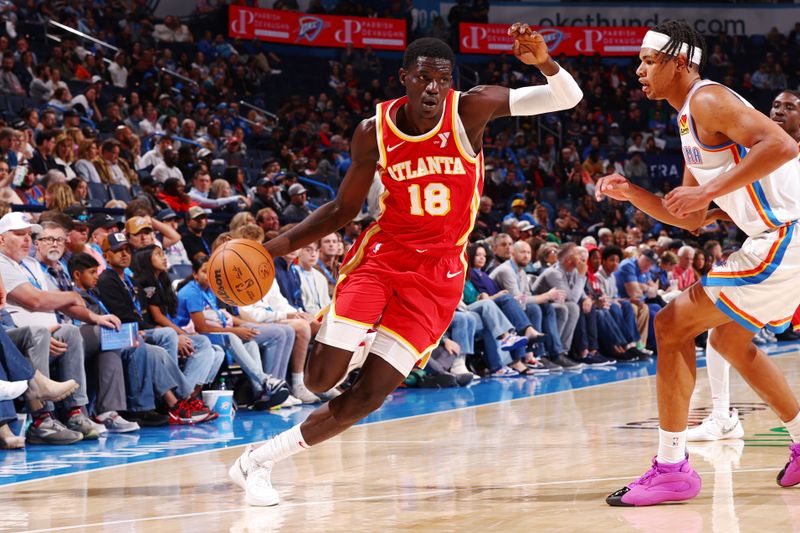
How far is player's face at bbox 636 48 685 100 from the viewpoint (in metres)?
4.24

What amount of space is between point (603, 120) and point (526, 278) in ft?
39.7

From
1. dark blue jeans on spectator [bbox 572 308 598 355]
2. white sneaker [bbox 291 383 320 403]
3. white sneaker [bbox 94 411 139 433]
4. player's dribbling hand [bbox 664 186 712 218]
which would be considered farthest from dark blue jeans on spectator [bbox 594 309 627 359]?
player's dribbling hand [bbox 664 186 712 218]

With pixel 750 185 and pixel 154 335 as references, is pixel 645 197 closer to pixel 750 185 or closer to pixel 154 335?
pixel 750 185

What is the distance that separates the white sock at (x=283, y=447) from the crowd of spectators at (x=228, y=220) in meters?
2.02

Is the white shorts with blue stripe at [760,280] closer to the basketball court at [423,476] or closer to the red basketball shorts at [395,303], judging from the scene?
the basketball court at [423,476]

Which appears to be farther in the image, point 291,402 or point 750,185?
point 291,402

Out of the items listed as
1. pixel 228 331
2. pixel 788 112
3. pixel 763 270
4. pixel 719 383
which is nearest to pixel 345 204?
pixel 763 270

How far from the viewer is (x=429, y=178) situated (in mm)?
4383

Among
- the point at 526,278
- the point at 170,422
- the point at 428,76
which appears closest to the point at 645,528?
the point at 428,76

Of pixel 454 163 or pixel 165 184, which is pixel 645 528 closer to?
pixel 454 163

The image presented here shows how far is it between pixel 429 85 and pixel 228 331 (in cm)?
387

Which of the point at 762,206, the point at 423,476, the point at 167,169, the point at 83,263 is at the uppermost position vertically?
the point at 762,206

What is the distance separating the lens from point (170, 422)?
7.33 metres

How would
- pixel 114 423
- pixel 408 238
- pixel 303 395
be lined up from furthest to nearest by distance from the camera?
pixel 303 395, pixel 114 423, pixel 408 238
